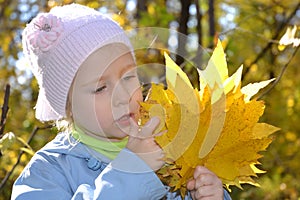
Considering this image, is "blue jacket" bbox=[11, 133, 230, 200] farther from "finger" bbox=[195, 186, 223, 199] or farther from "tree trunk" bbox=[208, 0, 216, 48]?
"tree trunk" bbox=[208, 0, 216, 48]

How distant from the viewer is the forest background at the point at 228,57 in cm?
403

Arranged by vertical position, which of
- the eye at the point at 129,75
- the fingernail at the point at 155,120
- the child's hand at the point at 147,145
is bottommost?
the child's hand at the point at 147,145

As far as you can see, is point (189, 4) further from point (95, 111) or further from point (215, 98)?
point (215, 98)

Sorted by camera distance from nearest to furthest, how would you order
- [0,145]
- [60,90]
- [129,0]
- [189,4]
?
[60,90] < [0,145] < [189,4] < [129,0]

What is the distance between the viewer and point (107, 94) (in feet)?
6.75

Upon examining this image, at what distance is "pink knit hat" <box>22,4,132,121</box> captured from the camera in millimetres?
2217

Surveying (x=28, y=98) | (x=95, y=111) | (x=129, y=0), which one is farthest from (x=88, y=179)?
(x=129, y=0)

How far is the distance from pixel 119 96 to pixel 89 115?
14 cm

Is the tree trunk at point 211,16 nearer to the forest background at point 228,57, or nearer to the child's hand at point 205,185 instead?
the forest background at point 228,57

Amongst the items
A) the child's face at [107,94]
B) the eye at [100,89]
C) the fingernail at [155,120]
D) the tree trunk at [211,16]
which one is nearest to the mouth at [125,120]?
the child's face at [107,94]

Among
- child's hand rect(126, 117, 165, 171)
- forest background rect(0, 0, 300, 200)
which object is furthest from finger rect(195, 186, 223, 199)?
forest background rect(0, 0, 300, 200)

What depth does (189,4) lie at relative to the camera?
4.71m

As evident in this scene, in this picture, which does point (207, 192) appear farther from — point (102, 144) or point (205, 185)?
point (102, 144)

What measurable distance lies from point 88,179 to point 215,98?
1.78 ft
